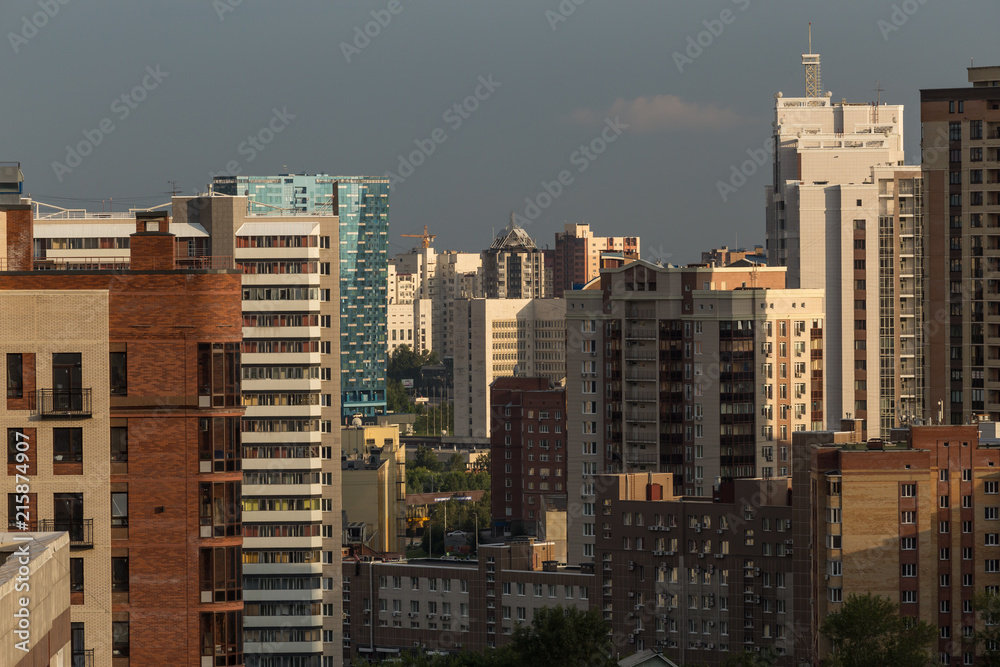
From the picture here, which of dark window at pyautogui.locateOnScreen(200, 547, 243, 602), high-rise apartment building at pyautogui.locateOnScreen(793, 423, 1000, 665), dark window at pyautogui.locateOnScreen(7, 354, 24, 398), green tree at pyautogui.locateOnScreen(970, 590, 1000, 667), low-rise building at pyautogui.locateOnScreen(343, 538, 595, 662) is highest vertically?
dark window at pyautogui.locateOnScreen(7, 354, 24, 398)

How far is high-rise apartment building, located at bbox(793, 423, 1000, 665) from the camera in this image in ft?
220

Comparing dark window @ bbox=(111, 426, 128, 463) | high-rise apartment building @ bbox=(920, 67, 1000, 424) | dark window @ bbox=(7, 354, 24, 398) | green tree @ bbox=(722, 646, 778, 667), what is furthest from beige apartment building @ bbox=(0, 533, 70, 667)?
high-rise apartment building @ bbox=(920, 67, 1000, 424)

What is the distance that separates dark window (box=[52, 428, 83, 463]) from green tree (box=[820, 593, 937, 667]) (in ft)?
115

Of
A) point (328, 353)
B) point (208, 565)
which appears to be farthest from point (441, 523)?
point (208, 565)

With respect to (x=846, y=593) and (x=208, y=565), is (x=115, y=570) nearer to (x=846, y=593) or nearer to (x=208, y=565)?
(x=208, y=565)

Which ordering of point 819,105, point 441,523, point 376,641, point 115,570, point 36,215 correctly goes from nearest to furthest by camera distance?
1. point 115,570
2. point 36,215
3. point 376,641
4. point 819,105
5. point 441,523

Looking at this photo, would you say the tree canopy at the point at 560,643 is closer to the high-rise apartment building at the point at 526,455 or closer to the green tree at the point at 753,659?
the green tree at the point at 753,659

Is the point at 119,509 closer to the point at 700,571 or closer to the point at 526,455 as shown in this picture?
the point at 700,571

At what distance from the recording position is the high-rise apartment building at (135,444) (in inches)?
1318

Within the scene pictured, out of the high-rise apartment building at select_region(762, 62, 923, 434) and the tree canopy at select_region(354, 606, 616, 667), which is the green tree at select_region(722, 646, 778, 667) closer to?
the tree canopy at select_region(354, 606, 616, 667)

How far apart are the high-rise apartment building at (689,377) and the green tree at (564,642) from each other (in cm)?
3406

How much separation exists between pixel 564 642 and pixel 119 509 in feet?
110

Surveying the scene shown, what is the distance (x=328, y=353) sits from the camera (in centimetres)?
8131

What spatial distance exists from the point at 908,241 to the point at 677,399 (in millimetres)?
19461
